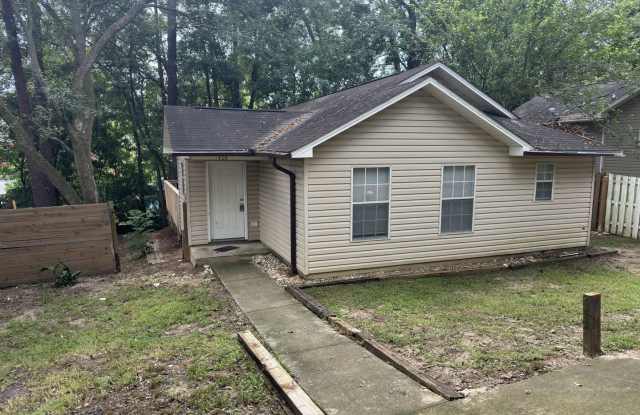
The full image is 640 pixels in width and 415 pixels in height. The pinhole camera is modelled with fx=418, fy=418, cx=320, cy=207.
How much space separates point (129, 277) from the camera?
9492 mm

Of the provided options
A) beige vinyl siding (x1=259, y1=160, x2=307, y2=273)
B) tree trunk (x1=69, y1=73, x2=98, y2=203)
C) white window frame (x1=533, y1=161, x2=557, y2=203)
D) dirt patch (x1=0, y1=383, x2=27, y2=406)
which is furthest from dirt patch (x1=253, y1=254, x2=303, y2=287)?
tree trunk (x1=69, y1=73, x2=98, y2=203)

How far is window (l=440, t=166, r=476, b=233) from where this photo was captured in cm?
934

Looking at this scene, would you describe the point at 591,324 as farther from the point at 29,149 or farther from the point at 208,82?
the point at 208,82

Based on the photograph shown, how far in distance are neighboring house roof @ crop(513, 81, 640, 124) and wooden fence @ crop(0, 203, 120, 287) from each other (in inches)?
570

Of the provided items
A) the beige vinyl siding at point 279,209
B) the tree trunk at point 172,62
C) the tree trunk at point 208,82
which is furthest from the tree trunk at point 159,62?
the beige vinyl siding at point 279,209

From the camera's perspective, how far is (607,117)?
15.4m

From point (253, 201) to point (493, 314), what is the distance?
265 inches

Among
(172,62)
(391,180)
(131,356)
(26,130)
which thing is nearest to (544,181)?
(391,180)

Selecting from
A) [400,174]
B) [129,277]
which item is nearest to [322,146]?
[400,174]

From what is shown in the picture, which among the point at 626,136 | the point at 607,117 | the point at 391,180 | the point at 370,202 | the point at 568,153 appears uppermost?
the point at 607,117

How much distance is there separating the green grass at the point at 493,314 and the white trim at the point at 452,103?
8.77 feet

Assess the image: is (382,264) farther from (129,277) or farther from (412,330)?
(129,277)

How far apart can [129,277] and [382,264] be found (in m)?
5.70

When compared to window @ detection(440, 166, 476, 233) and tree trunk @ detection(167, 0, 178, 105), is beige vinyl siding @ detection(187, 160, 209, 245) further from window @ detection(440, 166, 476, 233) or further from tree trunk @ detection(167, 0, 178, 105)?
tree trunk @ detection(167, 0, 178, 105)
